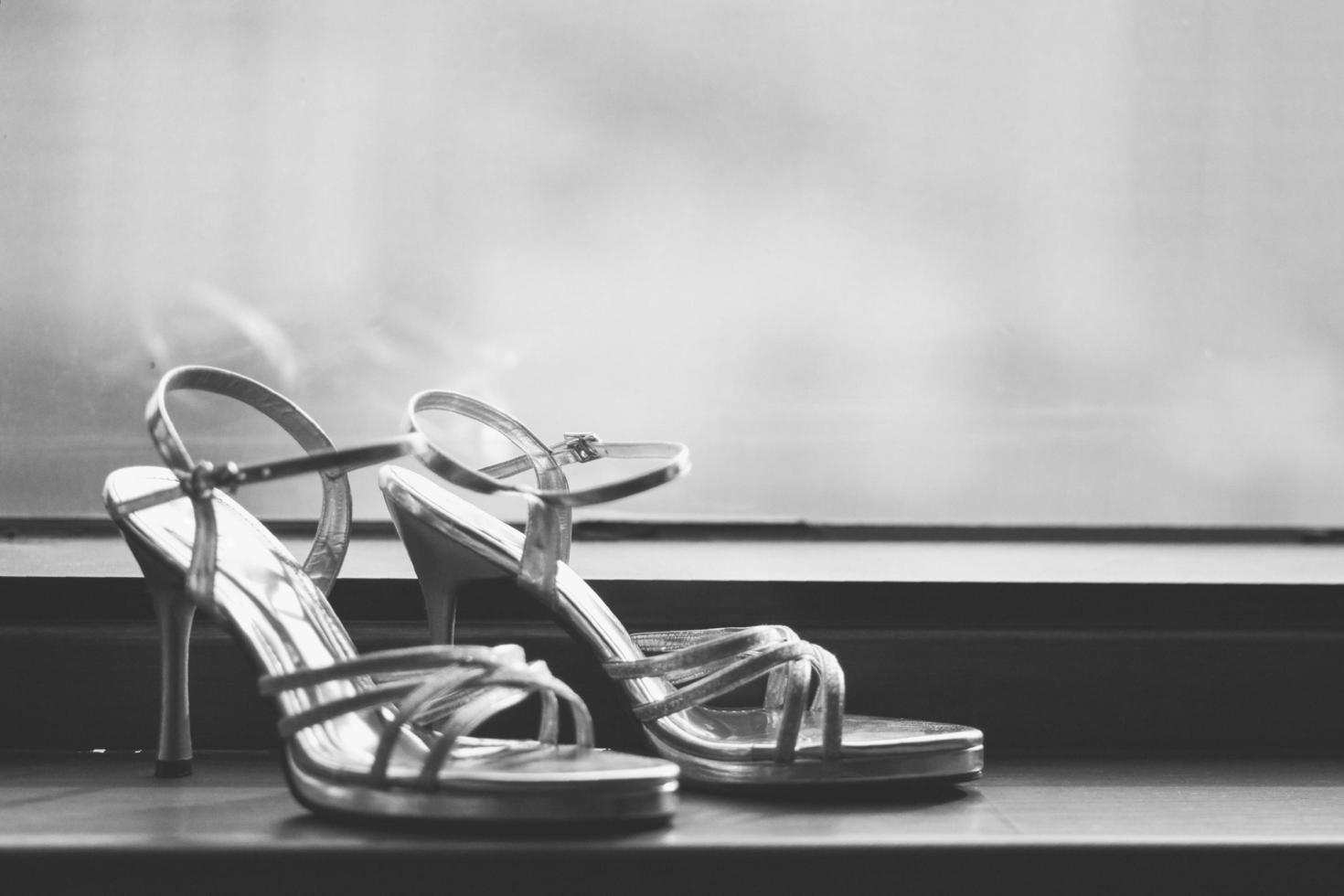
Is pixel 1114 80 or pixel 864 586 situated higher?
pixel 1114 80

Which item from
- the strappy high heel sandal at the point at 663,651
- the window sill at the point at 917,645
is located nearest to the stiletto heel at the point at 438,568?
the strappy high heel sandal at the point at 663,651

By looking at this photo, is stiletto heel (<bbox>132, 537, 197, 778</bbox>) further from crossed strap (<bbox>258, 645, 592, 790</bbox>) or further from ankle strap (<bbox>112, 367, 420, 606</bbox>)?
crossed strap (<bbox>258, 645, 592, 790</bbox>)

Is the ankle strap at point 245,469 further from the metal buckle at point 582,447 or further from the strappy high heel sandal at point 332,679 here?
the metal buckle at point 582,447

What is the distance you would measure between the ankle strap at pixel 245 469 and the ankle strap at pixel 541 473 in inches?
1.7

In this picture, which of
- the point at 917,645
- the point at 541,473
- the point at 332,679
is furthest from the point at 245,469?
the point at 917,645

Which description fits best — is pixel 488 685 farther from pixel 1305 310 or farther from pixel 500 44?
pixel 1305 310

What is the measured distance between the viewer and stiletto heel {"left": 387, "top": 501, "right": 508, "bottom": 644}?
0.80 metres

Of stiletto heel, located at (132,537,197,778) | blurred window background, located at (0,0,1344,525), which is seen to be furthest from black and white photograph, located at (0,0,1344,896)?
stiletto heel, located at (132,537,197,778)

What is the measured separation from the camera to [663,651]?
91cm

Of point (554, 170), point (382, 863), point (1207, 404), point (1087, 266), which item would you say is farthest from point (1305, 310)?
point (382, 863)

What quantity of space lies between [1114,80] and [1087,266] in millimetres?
220

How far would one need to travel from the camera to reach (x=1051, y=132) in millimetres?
1299

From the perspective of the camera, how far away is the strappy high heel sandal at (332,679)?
1.87ft

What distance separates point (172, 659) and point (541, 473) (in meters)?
0.28
